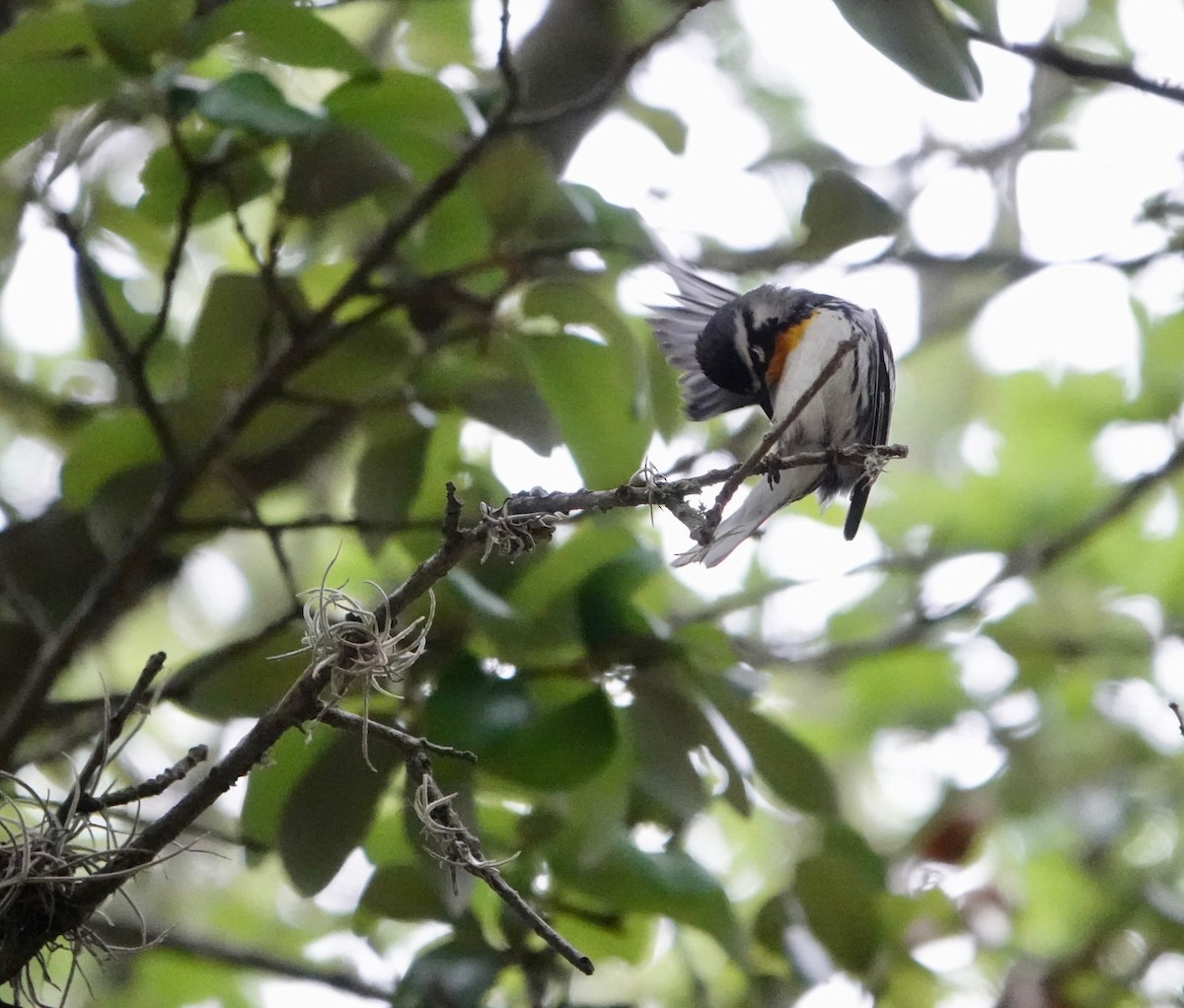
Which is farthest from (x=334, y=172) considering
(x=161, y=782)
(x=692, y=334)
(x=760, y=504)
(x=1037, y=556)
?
(x=1037, y=556)

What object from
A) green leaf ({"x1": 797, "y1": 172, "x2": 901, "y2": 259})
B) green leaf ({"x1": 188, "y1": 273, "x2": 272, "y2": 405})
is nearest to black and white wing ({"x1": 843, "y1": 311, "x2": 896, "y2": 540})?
green leaf ({"x1": 797, "y1": 172, "x2": 901, "y2": 259})

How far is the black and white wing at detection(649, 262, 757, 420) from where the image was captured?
4.60ft

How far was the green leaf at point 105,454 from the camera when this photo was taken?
1.40 metres

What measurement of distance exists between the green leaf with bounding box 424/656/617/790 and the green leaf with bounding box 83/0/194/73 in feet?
2.06

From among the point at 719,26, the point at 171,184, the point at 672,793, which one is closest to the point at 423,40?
the point at 171,184

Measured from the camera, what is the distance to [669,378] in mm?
1396

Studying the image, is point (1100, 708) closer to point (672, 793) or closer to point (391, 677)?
point (672, 793)

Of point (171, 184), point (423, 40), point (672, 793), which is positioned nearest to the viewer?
point (672, 793)

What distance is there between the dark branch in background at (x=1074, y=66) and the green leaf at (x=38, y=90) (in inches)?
30.3

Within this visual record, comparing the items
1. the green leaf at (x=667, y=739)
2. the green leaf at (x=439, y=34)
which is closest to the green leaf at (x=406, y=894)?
the green leaf at (x=667, y=739)

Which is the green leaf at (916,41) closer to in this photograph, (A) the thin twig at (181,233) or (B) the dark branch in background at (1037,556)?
(A) the thin twig at (181,233)

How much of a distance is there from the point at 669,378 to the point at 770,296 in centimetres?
14

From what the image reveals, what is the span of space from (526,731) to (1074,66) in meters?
0.77

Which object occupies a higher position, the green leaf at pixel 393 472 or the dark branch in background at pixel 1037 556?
the green leaf at pixel 393 472
